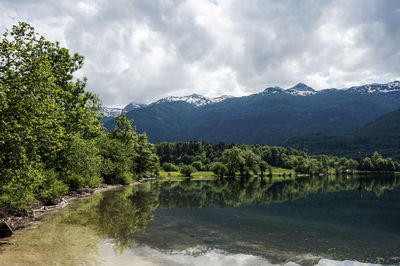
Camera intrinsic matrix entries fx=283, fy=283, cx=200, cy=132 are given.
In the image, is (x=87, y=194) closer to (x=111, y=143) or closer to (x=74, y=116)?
(x=74, y=116)

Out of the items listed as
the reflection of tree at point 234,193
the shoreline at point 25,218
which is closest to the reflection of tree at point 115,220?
the shoreline at point 25,218

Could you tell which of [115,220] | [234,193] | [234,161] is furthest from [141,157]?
[115,220]

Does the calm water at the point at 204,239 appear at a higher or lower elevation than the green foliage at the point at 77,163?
lower

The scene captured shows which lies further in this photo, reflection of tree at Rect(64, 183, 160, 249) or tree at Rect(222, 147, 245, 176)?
tree at Rect(222, 147, 245, 176)

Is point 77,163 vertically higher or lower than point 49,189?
higher

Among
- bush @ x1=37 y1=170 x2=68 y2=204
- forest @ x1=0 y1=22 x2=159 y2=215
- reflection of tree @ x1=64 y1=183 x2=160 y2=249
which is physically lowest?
reflection of tree @ x1=64 y1=183 x2=160 y2=249

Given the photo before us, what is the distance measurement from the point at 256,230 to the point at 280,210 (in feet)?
47.5

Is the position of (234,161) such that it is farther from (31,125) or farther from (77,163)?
(31,125)

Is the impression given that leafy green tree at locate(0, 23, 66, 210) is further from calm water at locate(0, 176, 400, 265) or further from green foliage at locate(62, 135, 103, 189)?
green foliage at locate(62, 135, 103, 189)

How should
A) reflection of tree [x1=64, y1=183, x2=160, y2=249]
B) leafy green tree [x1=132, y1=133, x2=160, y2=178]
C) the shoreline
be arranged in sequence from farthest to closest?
leafy green tree [x1=132, y1=133, x2=160, y2=178], reflection of tree [x1=64, y1=183, x2=160, y2=249], the shoreline

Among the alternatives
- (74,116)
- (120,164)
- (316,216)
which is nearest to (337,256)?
(316,216)

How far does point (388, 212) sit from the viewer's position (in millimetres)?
37844

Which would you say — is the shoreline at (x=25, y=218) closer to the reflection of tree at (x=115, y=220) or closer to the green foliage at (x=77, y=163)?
the reflection of tree at (x=115, y=220)

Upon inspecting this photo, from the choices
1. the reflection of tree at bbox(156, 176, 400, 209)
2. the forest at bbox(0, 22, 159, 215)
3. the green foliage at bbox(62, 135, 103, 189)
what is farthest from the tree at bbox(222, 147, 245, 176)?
the forest at bbox(0, 22, 159, 215)
